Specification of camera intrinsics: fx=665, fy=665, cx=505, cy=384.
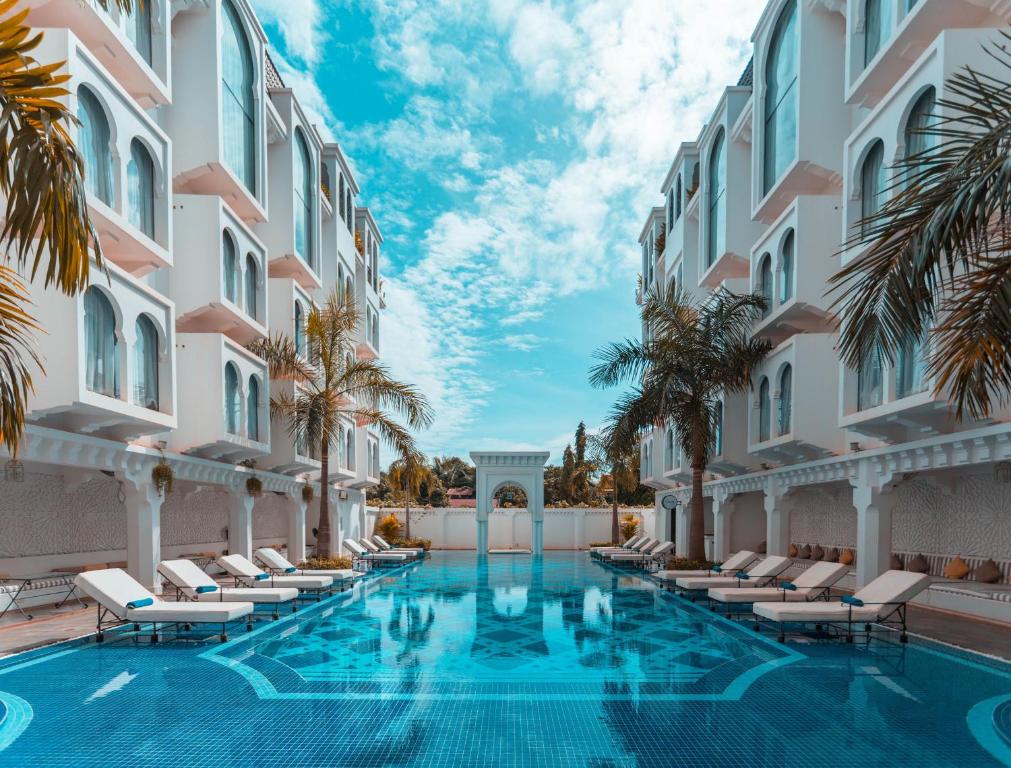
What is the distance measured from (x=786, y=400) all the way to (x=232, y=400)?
12.1 meters

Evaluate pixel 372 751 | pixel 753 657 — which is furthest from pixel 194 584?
pixel 753 657

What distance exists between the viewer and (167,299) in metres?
12.1

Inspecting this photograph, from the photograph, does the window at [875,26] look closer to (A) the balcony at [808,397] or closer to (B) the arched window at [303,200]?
(A) the balcony at [808,397]

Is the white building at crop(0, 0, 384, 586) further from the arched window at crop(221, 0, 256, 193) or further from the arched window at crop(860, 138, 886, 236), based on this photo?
the arched window at crop(860, 138, 886, 236)

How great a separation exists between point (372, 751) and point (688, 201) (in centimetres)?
2165

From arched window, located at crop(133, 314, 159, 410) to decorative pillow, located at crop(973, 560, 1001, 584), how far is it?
49.0ft

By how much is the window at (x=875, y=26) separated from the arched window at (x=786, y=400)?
19.6 feet

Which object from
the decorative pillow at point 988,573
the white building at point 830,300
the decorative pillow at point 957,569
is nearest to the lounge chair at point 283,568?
the white building at point 830,300

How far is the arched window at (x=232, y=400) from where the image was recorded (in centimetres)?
1441

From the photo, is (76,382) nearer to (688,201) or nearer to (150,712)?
(150,712)

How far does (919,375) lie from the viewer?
942cm

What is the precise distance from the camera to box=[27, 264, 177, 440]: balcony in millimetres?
9125

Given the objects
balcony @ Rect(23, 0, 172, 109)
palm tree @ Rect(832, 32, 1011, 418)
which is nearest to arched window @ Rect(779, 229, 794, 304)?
palm tree @ Rect(832, 32, 1011, 418)

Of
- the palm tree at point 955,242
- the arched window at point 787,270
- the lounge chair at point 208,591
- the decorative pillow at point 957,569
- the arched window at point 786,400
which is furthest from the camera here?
the arched window at point 787,270
